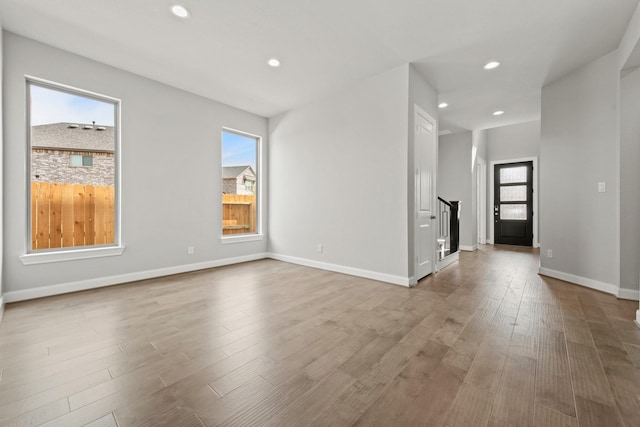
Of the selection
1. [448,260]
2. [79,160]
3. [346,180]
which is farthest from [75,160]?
[448,260]

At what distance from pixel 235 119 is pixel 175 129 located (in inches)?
44.5

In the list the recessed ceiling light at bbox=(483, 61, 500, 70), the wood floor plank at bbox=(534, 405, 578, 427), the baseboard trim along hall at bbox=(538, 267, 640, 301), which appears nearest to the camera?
the wood floor plank at bbox=(534, 405, 578, 427)

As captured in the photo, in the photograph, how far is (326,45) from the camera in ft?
9.89

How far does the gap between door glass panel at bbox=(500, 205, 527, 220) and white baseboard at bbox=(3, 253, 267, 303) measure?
740cm

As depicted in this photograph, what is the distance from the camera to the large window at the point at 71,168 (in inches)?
120

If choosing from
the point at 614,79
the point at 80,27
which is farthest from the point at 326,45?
the point at 614,79

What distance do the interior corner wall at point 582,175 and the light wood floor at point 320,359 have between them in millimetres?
575

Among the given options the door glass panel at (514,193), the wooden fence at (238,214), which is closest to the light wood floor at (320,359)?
the wooden fence at (238,214)

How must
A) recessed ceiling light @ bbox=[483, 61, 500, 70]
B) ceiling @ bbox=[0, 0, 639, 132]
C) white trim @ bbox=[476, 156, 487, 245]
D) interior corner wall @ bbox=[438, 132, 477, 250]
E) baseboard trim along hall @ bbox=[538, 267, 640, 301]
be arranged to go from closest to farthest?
ceiling @ bbox=[0, 0, 639, 132]
baseboard trim along hall @ bbox=[538, 267, 640, 301]
recessed ceiling light @ bbox=[483, 61, 500, 70]
interior corner wall @ bbox=[438, 132, 477, 250]
white trim @ bbox=[476, 156, 487, 245]

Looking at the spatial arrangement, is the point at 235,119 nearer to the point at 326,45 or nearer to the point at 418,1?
the point at 326,45

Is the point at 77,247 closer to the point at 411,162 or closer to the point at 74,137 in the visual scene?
the point at 74,137

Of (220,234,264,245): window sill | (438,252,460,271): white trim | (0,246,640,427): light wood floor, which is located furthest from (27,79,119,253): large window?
(438,252,460,271): white trim

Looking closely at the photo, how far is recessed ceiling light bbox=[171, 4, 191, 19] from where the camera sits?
2.46m

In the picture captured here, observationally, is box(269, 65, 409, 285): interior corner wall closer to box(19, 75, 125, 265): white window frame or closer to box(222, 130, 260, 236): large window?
box(222, 130, 260, 236): large window
